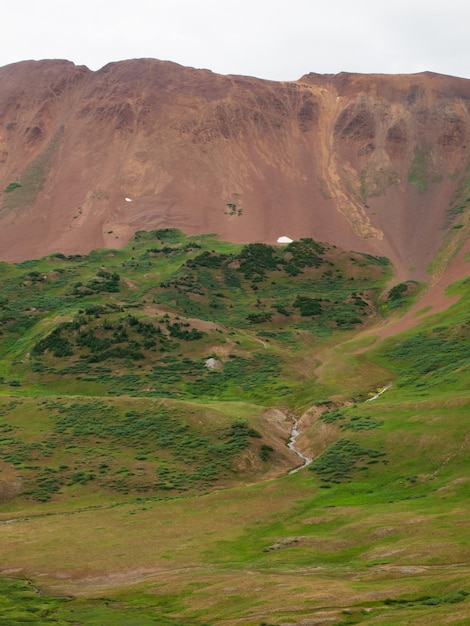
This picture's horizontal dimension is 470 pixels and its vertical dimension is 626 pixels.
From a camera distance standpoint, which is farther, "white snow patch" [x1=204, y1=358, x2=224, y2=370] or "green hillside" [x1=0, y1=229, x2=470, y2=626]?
"white snow patch" [x1=204, y1=358, x2=224, y2=370]

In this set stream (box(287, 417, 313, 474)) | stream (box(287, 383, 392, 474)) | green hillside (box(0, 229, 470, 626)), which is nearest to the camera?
green hillside (box(0, 229, 470, 626))

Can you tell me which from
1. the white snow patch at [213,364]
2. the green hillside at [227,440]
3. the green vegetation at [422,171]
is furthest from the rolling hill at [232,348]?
the green vegetation at [422,171]

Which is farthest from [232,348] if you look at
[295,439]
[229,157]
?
[229,157]

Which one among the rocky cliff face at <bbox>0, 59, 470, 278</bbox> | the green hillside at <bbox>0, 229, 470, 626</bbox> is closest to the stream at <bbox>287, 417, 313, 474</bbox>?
the green hillside at <bbox>0, 229, 470, 626</bbox>

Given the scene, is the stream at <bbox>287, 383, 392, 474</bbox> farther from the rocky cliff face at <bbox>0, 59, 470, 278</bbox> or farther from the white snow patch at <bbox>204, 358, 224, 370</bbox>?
the rocky cliff face at <bbox>0, 59, 470, 278</bbox>

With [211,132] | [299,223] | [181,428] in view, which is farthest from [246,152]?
[181,428]

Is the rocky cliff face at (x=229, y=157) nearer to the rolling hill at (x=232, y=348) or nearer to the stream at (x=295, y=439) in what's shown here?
the rolling hill at (x=232, y=348)
